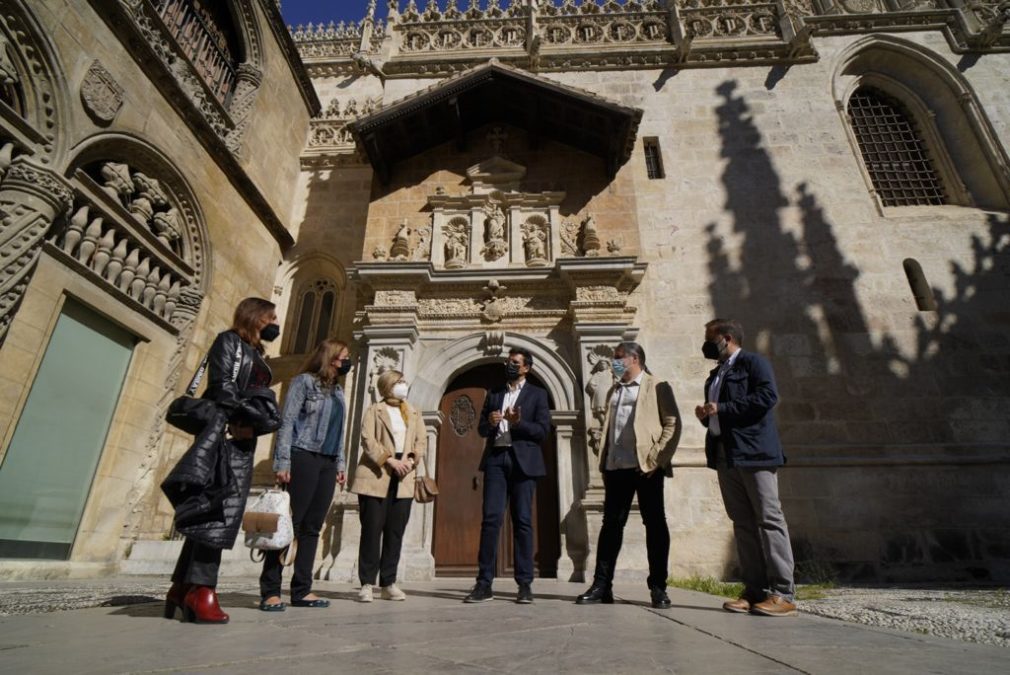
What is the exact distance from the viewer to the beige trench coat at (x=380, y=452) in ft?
12.0

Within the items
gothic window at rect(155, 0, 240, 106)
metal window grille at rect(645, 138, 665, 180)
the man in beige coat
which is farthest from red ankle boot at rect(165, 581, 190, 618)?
metal window grille at rect(645, 138, 665, 180)

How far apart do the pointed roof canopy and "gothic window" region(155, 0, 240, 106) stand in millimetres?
2746

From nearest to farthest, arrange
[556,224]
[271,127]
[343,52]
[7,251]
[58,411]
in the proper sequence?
1. [7,251]
2. [58,411]
3. [556,224]
4. [271,127]
5. [343,52]

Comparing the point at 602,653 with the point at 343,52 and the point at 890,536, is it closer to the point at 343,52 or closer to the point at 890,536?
the point at 890,536

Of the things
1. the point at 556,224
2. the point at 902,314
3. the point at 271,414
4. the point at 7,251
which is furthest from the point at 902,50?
the point at 7,251

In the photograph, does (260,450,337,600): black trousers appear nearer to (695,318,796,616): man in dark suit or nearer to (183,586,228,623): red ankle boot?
(183,586,228,623): red ankle boot

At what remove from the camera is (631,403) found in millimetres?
3854

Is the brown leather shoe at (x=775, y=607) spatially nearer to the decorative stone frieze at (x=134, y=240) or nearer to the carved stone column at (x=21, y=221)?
the carved stone column at (x=21, y=221)

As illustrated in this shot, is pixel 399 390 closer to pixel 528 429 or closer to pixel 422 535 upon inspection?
pixel 528 429

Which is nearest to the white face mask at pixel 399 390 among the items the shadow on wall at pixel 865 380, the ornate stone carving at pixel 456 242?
the ornate stone carving at pixel 456 242

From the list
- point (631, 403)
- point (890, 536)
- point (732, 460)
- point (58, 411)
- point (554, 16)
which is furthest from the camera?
point (554, 16)

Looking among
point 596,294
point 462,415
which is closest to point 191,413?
point 462,415

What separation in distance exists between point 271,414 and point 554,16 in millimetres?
11950

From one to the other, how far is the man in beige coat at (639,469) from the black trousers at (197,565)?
237cm
